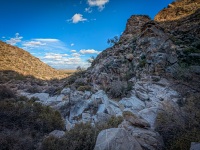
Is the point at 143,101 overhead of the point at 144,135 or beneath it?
overhead

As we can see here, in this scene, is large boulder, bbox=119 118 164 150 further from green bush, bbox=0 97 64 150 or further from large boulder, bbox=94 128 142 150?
green bush, bbox=0 97 64 150

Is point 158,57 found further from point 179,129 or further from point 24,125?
point 24,125

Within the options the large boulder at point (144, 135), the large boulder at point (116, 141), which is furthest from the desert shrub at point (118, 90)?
the large boulder at point (116, 141)

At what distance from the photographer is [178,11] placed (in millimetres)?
20797

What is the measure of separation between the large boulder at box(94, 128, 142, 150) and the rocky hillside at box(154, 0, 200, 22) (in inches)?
798

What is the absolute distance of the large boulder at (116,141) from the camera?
327 cm

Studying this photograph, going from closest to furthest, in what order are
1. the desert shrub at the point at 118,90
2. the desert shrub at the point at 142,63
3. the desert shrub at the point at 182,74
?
1. the desert shrub at the point at 182,74
2. the desert shrub at the point at 118,90
3. the desert shrub at the point at 142,63

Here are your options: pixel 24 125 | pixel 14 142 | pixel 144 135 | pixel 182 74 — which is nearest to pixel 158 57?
pixel 182 74

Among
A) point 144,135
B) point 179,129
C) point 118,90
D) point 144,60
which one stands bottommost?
point 144,135

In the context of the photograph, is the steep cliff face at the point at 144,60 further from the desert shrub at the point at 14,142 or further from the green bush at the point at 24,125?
the desert shrub at the point at 14,142

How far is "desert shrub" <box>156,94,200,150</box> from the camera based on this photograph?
3635 mm

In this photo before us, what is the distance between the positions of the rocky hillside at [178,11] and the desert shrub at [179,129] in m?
18.6

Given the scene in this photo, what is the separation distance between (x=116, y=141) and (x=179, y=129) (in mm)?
2188

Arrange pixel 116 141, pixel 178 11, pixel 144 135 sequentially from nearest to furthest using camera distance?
pixel 116 141 → pixel 144 135 → pixel 178 11
